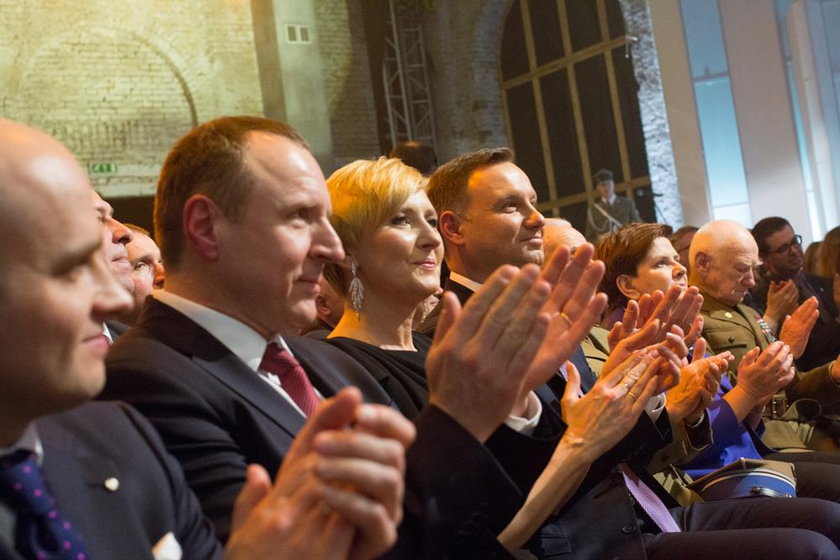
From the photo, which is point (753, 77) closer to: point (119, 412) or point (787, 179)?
point (787, 179)

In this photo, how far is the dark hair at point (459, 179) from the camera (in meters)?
3.41

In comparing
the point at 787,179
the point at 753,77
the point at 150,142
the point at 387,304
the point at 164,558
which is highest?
the point at 150,142

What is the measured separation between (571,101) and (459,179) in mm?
9111

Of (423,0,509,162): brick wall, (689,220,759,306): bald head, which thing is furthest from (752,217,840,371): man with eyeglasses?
(423,0,509,162): brick wall

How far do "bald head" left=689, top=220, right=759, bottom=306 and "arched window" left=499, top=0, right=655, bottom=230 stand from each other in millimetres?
6003

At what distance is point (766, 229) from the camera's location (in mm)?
6730

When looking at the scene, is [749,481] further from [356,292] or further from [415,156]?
[415,156]

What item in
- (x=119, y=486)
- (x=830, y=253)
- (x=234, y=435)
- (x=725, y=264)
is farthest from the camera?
(x=830, y=253)

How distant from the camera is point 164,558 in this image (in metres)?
1.36

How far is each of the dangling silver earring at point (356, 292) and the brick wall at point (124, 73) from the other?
31.9 feet

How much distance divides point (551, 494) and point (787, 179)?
21.3ft

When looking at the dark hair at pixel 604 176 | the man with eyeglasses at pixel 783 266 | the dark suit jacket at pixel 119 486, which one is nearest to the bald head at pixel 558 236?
the man with eyeglasses at pixel 783 266

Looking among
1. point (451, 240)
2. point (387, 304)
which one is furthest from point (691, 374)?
point (387, 304)

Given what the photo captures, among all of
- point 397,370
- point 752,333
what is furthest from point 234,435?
point 752,333
